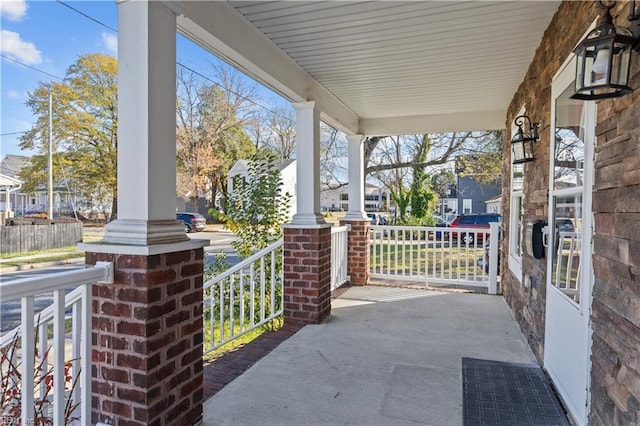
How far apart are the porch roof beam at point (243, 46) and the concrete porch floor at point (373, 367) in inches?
93.5

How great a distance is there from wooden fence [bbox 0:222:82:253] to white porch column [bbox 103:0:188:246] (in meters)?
9.87

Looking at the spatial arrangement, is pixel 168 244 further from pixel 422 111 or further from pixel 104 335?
pixel 422 111

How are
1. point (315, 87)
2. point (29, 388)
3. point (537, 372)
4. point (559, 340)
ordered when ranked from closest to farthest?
point (29, 388)
point (559, 340)
point (537, 372)
point (315, 87)

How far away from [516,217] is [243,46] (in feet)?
12.4

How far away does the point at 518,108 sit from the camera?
447 cm

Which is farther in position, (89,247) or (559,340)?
(559,340)

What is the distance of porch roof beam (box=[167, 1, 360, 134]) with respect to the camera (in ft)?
7.76

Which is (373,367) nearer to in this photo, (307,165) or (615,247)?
(615,247)

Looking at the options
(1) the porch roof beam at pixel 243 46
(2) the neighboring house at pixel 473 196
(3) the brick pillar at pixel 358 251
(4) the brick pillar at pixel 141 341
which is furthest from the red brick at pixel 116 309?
(2) the neighboring house at pixel 473 196

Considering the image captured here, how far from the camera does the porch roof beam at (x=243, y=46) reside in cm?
237

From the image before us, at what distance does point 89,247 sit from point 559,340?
9.52 feet

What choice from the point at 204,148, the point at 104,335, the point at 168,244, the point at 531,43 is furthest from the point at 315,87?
the point at 204,148

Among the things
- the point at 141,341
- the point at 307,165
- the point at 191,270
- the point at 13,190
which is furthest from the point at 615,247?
the point at 13,190

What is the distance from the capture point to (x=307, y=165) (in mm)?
4113
